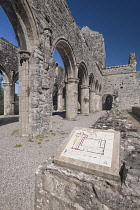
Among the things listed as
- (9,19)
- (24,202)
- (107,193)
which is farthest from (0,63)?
(107,193)

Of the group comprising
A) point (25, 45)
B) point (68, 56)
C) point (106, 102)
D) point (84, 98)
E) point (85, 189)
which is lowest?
point (85, 189)

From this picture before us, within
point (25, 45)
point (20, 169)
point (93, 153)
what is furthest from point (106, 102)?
point (93, 153)

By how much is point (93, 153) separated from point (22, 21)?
5023 mm

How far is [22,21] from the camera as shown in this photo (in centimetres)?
407

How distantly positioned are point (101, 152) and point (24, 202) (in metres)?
1.40

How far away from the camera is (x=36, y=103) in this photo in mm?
4426

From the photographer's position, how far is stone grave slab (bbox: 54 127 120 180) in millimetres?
1070

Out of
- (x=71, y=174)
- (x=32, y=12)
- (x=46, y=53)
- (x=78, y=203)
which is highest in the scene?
(x=32, y=12)

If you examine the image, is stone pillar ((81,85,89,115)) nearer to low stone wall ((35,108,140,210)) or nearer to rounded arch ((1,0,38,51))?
rounded arch ((1,0,38,51))

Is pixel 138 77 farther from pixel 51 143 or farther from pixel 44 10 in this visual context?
pixel 51 143

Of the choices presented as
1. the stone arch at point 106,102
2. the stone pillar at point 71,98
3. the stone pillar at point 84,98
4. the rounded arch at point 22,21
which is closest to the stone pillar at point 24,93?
the rounded arch at point 22,21

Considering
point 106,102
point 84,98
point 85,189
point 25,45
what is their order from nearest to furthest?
point 85,189, point 25,45, point 84,98, point 106,102

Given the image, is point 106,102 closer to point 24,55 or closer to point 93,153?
point 24,55

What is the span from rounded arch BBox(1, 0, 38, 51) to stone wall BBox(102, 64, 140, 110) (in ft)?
52.3
